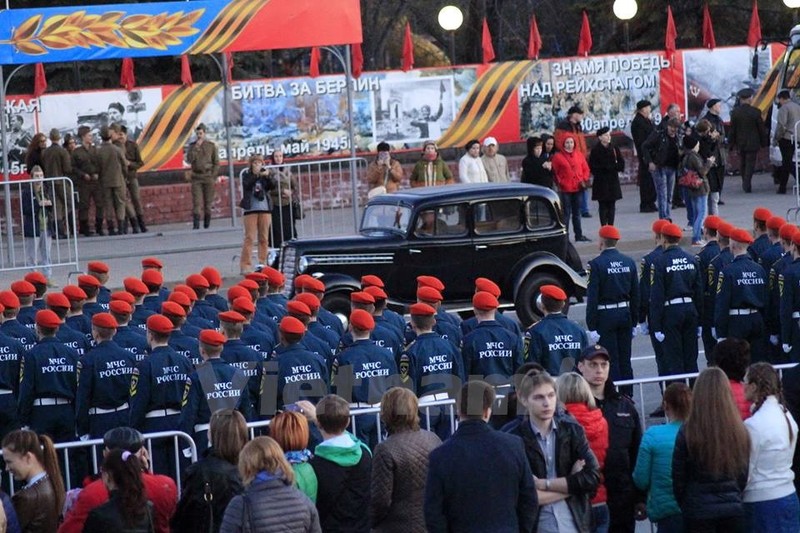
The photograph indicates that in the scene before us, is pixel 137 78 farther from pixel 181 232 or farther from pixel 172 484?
pixel 172 484

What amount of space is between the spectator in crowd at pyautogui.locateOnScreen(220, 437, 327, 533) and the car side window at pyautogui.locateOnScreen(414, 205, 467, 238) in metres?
10.7

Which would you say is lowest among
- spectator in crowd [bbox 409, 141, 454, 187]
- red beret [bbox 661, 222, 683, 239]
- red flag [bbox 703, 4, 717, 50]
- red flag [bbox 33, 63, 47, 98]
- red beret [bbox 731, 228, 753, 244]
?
red beret [bbox 731, 228, 753, 244]

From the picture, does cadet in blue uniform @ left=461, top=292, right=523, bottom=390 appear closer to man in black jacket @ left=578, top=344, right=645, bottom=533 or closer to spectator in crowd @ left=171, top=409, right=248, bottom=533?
man in black jacket @ left=578, top=344, right=645, bottom=533

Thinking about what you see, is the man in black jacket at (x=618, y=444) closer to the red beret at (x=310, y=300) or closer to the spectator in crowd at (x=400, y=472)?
the spectator in crowd at (x=400, y=472)

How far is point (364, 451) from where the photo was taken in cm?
905

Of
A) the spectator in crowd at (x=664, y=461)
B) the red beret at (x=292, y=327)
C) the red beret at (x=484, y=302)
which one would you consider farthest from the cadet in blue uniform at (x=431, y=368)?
the spectator in crowd at (x=664, y=461)

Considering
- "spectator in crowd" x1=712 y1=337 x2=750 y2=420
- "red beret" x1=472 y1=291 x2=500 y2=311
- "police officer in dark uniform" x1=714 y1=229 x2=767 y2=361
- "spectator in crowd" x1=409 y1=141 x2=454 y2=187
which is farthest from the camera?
"spectator in crowd" x1=409 y1=141 x2=454 y2=187

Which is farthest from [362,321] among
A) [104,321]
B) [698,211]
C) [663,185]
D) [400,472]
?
[663,185]

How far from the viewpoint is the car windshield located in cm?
1873

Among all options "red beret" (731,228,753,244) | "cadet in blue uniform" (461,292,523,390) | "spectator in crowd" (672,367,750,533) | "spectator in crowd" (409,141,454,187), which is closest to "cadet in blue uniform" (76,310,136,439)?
"cadet in blue uniform" (461,292,523,390)

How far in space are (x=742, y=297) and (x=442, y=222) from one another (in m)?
4.99

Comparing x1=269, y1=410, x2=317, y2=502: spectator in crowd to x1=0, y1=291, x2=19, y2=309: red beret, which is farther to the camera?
x1=0, y1=291, x2=19, y2=309: red beret

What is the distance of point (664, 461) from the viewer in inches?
349

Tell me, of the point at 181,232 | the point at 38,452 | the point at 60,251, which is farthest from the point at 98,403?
the point at 181,232
